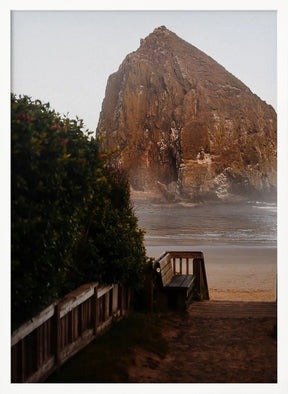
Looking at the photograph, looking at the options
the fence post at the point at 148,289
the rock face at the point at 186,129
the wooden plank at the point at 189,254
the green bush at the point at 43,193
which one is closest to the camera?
the green bush at the point at 43,193

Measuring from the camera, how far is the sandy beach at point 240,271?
773 cm

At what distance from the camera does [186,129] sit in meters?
10.5

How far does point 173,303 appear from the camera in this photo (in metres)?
6.52

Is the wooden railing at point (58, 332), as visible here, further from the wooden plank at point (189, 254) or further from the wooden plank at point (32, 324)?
the wooden plank at point (189, 254)

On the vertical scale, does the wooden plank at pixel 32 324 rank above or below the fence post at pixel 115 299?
above

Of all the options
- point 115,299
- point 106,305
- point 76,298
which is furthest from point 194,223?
point 76,298

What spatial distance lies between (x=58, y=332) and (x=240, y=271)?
17.6ft

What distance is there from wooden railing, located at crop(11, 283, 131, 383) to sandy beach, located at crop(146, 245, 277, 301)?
3257 millimetres

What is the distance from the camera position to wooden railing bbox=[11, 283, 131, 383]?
3.53 m

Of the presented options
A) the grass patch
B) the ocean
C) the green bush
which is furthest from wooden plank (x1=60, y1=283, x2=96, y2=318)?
the ocean

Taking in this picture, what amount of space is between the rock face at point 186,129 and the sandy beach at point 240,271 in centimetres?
103

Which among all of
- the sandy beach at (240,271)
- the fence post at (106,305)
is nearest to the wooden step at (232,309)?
the sandy beach at (240,271)

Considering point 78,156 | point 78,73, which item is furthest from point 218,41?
point 78,156

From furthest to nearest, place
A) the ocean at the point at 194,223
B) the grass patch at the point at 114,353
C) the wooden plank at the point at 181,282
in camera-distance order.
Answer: the ocean at the point at 194,223, the wooden plank at the point at 181,282, the grass patch at the point at 114,353
